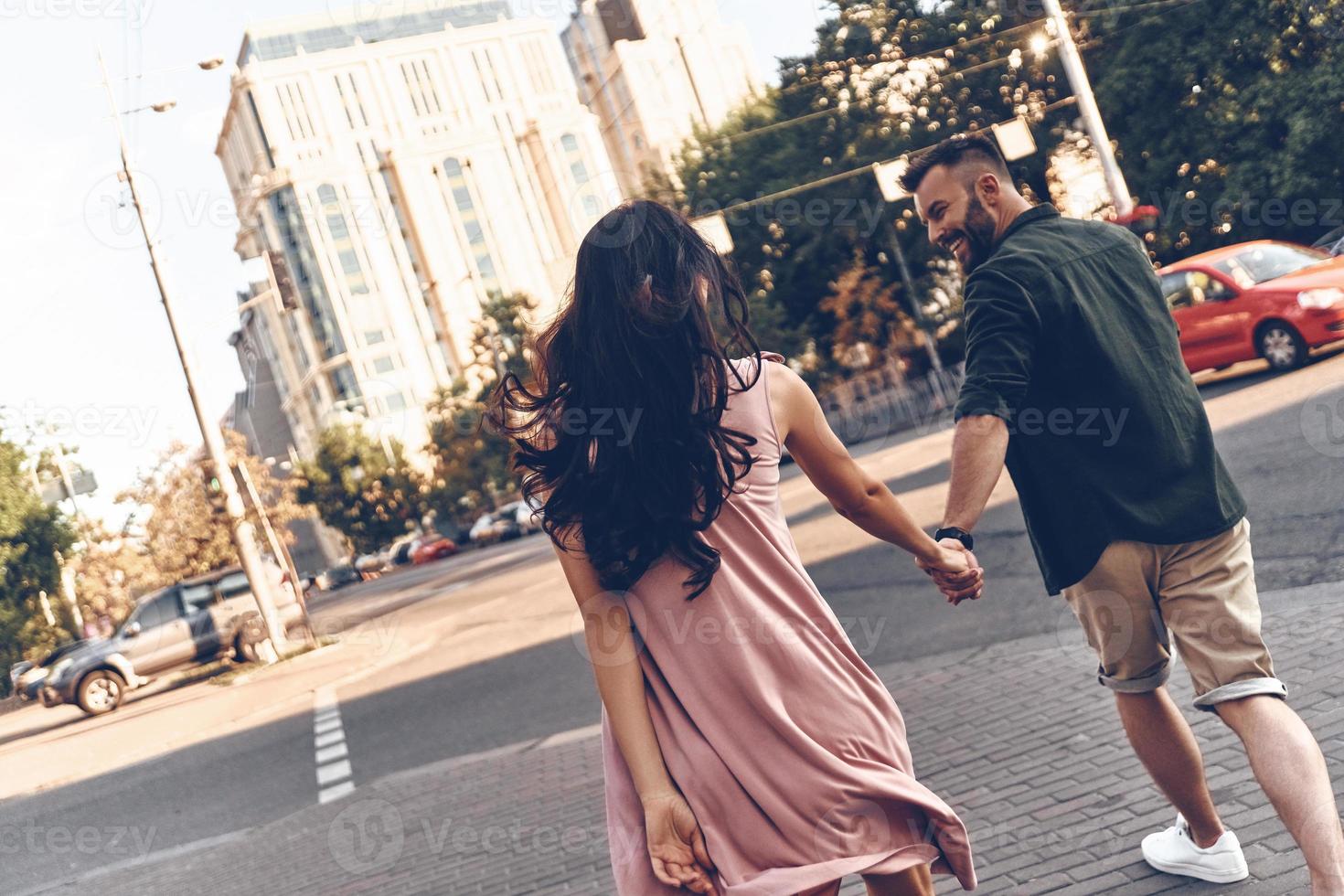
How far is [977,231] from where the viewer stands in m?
3.25

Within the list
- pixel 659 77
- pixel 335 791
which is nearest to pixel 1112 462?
pixel 335 791

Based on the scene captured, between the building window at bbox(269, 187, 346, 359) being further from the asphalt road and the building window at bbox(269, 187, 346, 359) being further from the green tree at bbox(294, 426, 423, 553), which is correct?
the asphalt road

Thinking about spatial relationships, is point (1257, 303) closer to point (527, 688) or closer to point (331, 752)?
point (527, 688)

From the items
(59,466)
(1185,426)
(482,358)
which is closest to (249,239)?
(482,358)

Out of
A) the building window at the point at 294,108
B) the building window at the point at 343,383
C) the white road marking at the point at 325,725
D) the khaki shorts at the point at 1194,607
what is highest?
the building window at the point at 294,108

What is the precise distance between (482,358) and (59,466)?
22.3 metres

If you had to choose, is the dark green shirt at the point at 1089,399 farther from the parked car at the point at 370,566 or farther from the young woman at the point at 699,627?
the parked car at the point at 370,566

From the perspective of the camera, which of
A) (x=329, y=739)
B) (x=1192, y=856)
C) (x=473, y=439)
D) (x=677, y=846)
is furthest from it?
(x=473, y=439)

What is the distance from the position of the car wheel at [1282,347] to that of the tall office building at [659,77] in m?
Answer: 66.8

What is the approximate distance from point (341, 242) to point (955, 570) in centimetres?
10344

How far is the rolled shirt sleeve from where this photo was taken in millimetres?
2961

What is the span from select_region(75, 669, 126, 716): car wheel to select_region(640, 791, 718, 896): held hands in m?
19.9

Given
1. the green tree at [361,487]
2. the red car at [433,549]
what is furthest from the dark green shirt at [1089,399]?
the green tree at [361,487]

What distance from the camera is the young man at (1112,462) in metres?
2.92
